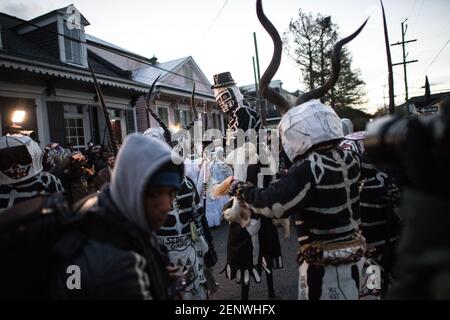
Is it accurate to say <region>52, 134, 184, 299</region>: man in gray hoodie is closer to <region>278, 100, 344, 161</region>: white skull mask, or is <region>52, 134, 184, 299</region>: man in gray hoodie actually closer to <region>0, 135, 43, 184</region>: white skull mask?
<region>278, 100, 344, 161</region>: white skull mask

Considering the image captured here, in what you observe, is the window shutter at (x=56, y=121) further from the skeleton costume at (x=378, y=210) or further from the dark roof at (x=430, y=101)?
the dark roof at (x=430, y=101)

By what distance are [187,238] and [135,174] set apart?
7.25ft

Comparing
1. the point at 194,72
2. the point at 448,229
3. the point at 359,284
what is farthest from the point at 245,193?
the point at 194,72

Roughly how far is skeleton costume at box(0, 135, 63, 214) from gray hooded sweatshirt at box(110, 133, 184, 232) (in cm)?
243

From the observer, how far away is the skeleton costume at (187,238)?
340cm

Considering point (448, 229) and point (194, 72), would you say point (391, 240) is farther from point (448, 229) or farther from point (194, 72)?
point (194, 72)

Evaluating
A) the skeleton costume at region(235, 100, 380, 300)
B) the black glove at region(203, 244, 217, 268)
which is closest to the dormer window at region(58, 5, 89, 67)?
the black glove at region(203, 244, 217, 268)

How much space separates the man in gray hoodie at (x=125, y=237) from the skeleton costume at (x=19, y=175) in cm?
230

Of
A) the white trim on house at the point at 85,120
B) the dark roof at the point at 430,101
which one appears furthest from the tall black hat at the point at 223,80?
the dark roof at the point at 430,101

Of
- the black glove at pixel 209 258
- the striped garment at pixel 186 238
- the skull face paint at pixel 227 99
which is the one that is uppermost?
the skull face paint at pixel 227 99

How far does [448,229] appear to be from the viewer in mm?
842

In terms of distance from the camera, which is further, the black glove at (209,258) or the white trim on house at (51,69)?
the white trim on house at (51,69)

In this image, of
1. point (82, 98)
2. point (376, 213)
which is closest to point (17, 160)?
point (376, 213)

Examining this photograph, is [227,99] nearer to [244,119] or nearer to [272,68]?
[244,119]
